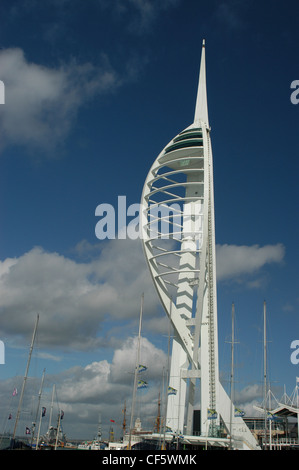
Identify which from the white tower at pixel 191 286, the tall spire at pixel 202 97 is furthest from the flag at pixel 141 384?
the tall spire at pixel 202 97

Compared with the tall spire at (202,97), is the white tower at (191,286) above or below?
below

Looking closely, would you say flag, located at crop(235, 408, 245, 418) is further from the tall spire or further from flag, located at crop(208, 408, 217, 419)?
the tall spire

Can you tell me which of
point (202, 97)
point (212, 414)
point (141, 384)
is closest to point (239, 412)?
point (212, 414)

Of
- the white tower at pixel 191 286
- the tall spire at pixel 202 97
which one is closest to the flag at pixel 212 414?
the white tower at pixel 191 286

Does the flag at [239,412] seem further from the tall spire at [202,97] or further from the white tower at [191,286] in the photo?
the tall spire at [202,97]

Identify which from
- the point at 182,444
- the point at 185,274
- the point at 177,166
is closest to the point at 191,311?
the point at 185,274

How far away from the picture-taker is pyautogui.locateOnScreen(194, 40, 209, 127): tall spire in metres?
67.2

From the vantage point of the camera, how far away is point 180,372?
51188mm

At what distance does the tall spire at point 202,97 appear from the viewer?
221 ft

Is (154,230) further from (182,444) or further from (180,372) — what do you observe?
(182,444)

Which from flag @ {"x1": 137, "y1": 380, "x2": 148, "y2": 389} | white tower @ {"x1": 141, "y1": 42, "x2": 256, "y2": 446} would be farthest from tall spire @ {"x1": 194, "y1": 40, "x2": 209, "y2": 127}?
flag @ {"x1": 137, "y1": 380, "x2": 148, "y2": 389}

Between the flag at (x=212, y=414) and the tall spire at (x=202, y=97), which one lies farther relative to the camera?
the tall spire at (x=202, y=97)

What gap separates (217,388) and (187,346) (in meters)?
5.92

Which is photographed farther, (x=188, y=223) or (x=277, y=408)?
(x=277, y=408)
